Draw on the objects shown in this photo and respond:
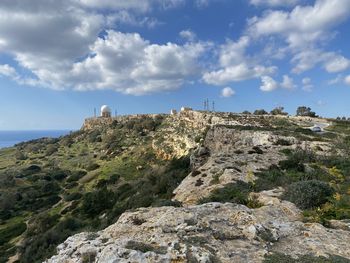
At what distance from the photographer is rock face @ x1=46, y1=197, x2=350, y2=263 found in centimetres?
863

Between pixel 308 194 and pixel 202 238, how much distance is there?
25.4 feet

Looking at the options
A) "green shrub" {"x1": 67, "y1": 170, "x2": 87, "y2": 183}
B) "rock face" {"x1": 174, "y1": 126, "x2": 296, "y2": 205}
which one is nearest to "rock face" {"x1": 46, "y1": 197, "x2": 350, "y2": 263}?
"rock face" {"x1": 174, "y1": 126, "x2": 296, "y2": 205}

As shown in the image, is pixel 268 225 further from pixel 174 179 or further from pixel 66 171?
pixel 66 171

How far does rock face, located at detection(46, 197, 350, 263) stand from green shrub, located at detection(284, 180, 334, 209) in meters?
2.57

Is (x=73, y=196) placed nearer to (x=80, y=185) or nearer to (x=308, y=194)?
(x=80, y=185)

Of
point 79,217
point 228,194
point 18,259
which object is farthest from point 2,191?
point 228,194

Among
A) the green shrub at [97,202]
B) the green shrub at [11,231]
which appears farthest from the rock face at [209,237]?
the green shrub at [11,231]

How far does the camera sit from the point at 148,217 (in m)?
11.9

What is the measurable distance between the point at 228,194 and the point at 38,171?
74401 mm

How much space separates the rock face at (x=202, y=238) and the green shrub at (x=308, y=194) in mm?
2567

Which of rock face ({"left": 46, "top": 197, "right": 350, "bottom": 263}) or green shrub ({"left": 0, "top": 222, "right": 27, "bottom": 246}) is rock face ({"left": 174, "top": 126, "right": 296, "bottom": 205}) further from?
green shrub ({"left": 0, "top": 222, "right": 27, "bottom": 246})

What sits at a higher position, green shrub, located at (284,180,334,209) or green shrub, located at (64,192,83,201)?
green shrub, located at (284,180,334,209)

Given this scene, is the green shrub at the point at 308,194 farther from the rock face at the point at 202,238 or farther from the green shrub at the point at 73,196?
the green shrub at the point at 73,196

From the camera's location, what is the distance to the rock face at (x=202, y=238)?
8.63 metres
